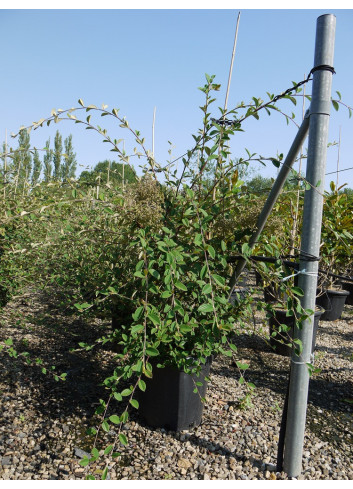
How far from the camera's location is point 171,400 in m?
2.16

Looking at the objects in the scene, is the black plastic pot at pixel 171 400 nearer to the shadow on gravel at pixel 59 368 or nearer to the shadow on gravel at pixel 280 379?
A: the shadow on gravel at pixel 59 368

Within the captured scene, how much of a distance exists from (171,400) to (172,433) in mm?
180

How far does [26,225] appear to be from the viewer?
369 centimetres

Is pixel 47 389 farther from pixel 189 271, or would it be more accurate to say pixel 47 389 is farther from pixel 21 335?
pixel 189 271

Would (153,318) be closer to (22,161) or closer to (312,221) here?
(312,221)

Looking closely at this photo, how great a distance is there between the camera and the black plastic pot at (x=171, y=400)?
214 centimetres

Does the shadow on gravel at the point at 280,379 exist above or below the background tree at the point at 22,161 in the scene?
below

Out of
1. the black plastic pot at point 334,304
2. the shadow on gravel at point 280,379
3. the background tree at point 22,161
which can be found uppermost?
the background tree at point 22,161

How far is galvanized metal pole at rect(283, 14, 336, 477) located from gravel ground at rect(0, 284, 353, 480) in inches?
9.9

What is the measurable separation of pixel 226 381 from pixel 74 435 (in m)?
1.16

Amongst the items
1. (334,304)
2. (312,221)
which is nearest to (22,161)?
(312,221)

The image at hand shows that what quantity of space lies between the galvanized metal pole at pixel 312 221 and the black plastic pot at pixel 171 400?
56cm

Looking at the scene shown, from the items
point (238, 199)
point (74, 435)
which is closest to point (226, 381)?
point (74, 435)

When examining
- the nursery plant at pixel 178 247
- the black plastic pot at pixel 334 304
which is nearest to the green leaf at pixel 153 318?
the nursery plant at pixel 178 247
